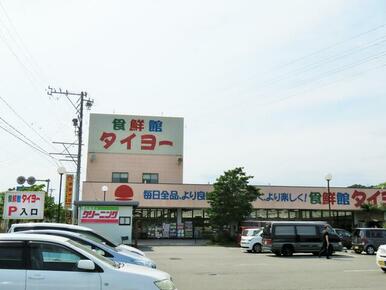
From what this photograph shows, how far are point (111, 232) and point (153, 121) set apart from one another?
788 inches

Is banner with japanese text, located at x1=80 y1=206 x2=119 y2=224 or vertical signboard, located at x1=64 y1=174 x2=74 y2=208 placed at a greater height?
vertical signboard, located at x1=64 y1=174 x2=74 y2=208

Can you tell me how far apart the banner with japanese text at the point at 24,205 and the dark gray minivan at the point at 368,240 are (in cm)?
1832

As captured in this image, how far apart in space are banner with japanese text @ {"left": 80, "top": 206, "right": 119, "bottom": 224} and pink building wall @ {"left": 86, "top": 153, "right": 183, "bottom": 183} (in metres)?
16.3

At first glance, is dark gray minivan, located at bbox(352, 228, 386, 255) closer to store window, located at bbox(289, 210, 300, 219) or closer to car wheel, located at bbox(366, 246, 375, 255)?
car wheel, located at bbox(366, 246, 375, 255)

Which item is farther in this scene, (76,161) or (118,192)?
(118,192)

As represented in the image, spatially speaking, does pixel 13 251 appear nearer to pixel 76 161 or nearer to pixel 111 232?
pixel 111 232

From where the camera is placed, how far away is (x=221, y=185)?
37.4 metres

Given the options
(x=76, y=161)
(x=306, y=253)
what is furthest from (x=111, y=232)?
(x=306, y=253)

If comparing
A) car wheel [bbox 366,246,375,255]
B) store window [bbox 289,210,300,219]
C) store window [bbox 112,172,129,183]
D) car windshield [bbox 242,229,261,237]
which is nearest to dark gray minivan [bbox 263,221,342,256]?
car wheel [bbox 366,246,375,255]

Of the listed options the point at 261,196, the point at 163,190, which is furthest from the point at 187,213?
the point at 261,196

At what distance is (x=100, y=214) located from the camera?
28.1 metres

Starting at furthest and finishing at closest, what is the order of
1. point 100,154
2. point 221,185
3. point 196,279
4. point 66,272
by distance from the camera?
point 100,154 < point 221,185 < point 196,279 < point 66,272

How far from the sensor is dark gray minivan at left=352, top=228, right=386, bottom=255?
2800 cm

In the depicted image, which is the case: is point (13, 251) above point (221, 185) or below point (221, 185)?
below
